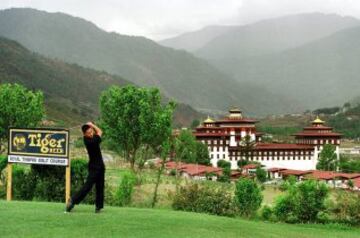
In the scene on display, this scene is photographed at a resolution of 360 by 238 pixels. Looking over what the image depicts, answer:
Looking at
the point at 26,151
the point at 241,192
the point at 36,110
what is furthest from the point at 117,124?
the point at 26,151

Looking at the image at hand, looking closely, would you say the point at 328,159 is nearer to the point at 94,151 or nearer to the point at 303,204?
the point at 303,204

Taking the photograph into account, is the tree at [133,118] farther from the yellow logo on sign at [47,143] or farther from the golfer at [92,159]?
the golfer at [92,159]

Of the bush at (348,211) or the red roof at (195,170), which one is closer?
the bush at (348,211)

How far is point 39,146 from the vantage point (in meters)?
13.6

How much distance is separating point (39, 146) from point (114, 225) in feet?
12.4

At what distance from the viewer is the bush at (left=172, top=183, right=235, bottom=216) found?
1722cm

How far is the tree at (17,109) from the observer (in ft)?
145

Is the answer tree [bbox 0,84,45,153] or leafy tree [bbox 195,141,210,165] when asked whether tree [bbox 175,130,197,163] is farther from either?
tree [bbox 0,84,45,153]

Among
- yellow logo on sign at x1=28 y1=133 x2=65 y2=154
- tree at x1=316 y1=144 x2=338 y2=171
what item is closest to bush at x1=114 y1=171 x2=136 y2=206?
yellow logo on sign at x1=28 y1=133 x2=65 y2=154

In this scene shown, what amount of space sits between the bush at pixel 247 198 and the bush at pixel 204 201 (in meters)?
0.44

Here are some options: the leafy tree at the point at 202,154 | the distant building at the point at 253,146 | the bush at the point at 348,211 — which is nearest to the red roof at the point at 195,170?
the leafy tree at the point at 202,154

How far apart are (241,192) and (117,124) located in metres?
28.9

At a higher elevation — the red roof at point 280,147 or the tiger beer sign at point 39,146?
the tiger beer sign at point 39,146

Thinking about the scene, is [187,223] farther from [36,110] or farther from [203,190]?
[36,110]
